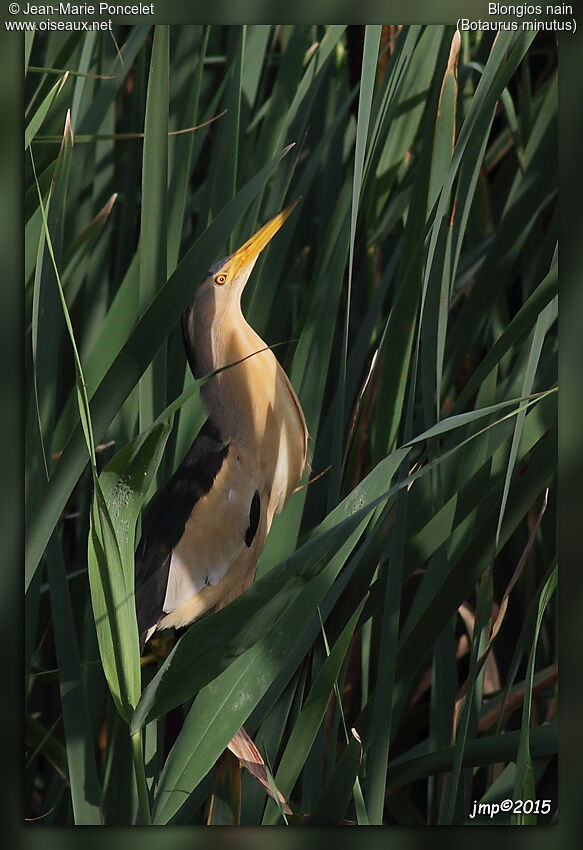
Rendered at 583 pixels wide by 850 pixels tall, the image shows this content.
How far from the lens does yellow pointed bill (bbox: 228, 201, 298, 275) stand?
660 millimetres

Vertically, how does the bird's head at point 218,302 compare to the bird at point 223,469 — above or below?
above

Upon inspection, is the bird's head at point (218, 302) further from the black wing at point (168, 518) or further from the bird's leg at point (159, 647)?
the bird's leg at point (159, 647)

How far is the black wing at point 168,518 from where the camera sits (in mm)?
650

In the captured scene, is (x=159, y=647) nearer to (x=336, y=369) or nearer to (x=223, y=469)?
(x=223, y=469)

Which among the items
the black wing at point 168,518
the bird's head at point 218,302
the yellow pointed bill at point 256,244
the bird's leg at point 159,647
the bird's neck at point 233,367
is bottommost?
the bird's leg at point 159,647

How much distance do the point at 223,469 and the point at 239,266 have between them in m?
0.16

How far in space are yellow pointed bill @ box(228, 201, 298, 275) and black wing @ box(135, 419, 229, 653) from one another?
13 cm

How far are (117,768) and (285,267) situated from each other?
1.33ft

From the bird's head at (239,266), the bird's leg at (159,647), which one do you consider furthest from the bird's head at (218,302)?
the bird's leg at (159,647)

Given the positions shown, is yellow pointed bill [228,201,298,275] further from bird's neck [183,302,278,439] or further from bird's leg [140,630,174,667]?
bird's leg [140,630,174,667]

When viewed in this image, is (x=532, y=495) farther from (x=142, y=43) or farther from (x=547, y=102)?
(x=142, y=43)

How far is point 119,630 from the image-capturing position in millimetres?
575

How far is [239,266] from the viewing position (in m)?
0.66

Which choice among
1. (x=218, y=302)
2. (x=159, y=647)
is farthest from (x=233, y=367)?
(x=159, y=647)
